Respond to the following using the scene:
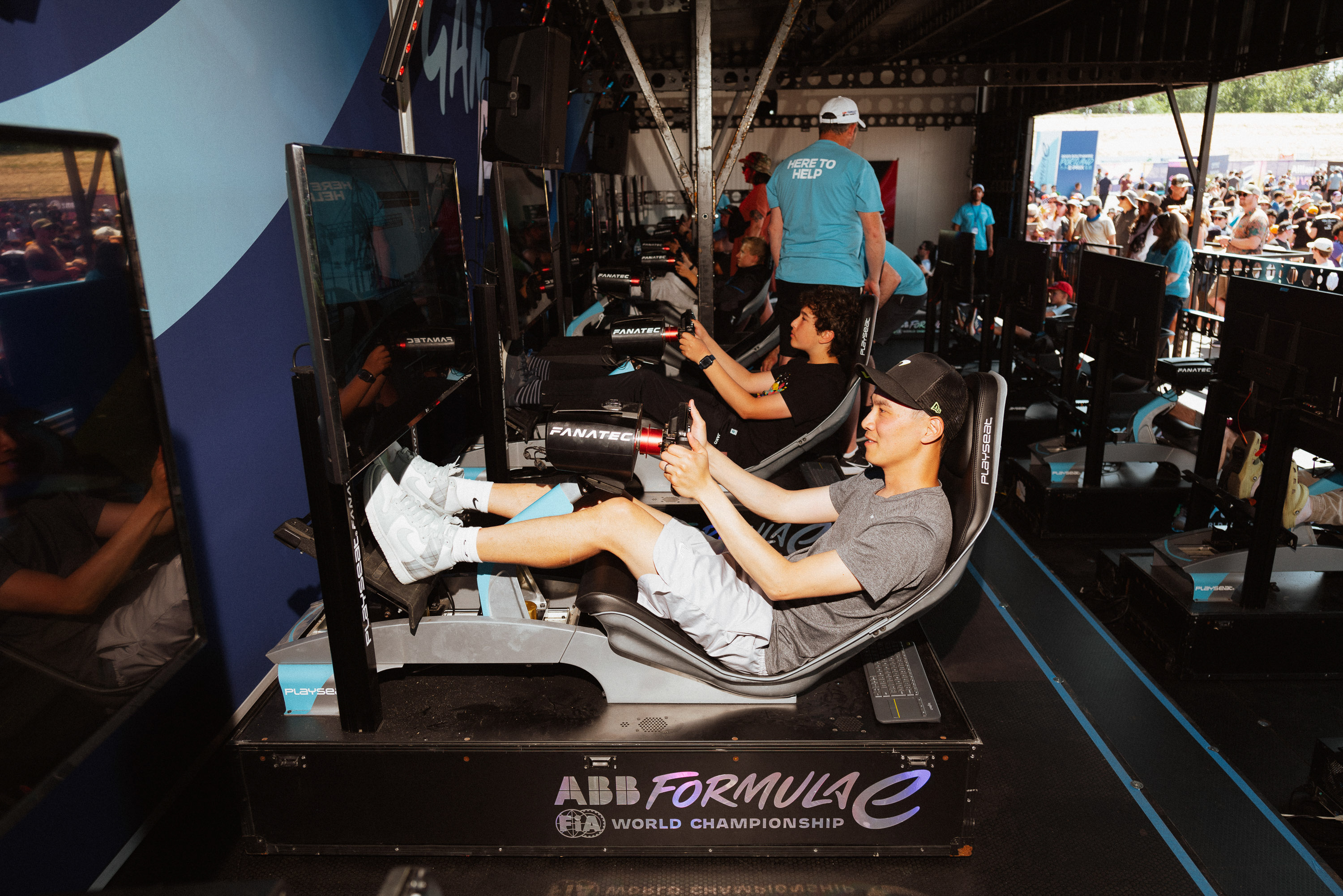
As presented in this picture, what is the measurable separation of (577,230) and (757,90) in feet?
5.70

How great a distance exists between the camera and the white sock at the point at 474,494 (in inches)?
99.7

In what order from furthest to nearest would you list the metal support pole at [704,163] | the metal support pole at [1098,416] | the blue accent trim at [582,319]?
1. the blue accent trim at [582,319]
2. the metal support pole at [704,163]
3. the metal support pole at [1098,416]

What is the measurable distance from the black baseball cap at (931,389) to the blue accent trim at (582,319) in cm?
292

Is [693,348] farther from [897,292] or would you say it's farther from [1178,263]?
[1178,263]

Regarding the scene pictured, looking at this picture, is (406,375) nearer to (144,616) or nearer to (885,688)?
(144,616)

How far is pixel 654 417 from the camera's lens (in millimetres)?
3729

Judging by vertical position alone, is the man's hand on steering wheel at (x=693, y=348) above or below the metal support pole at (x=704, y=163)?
below

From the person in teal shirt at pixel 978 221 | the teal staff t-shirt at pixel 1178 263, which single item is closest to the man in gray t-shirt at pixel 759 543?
the teal staff t-shirt at pixel 1178 263

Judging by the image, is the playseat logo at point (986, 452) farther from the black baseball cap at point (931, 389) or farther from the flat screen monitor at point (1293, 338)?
the flat screen monitor at point (1293, 338)

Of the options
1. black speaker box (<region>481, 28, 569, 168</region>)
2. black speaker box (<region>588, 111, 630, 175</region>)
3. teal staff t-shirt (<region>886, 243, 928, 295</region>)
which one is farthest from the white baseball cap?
black speaker box (<region>588, 111, 630, 175</region>)

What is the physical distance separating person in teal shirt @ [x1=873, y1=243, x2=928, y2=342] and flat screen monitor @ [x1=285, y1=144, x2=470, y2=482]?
12.3ft

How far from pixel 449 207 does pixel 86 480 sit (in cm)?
188

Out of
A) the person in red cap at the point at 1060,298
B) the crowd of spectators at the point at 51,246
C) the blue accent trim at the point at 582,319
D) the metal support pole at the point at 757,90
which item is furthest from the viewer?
the person in red cap at the point at 1060,298

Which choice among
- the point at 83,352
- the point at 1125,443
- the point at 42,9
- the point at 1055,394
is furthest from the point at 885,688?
the point at 1055,394
